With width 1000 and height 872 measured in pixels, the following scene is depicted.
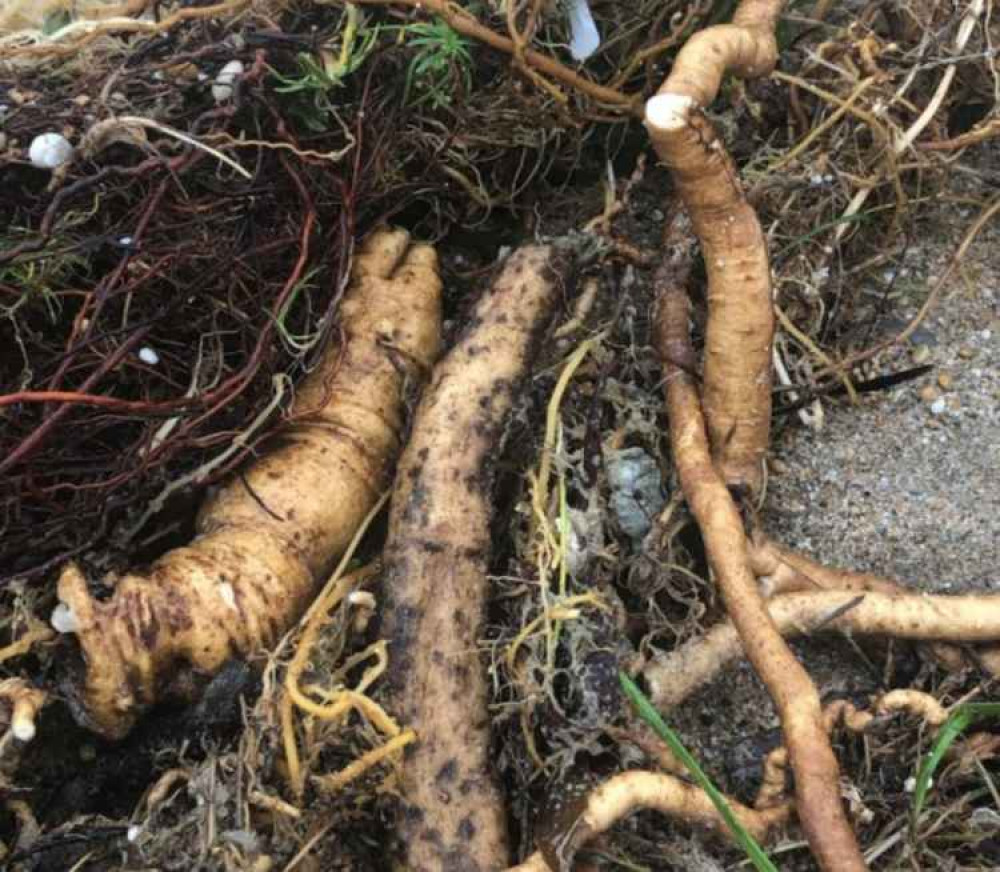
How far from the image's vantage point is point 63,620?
1253mm

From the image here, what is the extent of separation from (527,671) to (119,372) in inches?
24.6

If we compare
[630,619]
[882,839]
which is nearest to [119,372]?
[630,619]

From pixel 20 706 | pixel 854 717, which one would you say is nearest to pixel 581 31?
pixel 854 717

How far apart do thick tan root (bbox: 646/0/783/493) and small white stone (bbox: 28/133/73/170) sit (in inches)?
28.0

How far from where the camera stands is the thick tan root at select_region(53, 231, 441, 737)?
125 centimetres

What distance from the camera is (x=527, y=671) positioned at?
51.5 inches

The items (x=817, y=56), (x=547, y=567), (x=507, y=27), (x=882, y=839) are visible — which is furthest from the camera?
(x=817, y=56)

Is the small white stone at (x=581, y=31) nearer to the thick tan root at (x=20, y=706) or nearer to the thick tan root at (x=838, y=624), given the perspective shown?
the thick tan root at (x=838, y=624)

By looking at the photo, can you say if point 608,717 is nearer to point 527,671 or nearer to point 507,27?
point 527,671

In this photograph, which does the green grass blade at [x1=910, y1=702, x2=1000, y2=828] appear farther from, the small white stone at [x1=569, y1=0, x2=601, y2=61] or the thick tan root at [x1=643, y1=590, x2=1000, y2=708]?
the small white stone at [x1=569, y1=0, x2=601, y2=61]

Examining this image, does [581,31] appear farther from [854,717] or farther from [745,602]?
[854,717]

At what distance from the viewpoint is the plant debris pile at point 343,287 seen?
1.26 metres

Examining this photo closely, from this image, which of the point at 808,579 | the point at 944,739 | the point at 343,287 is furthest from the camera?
the point at 343,287

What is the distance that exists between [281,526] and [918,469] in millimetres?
841
